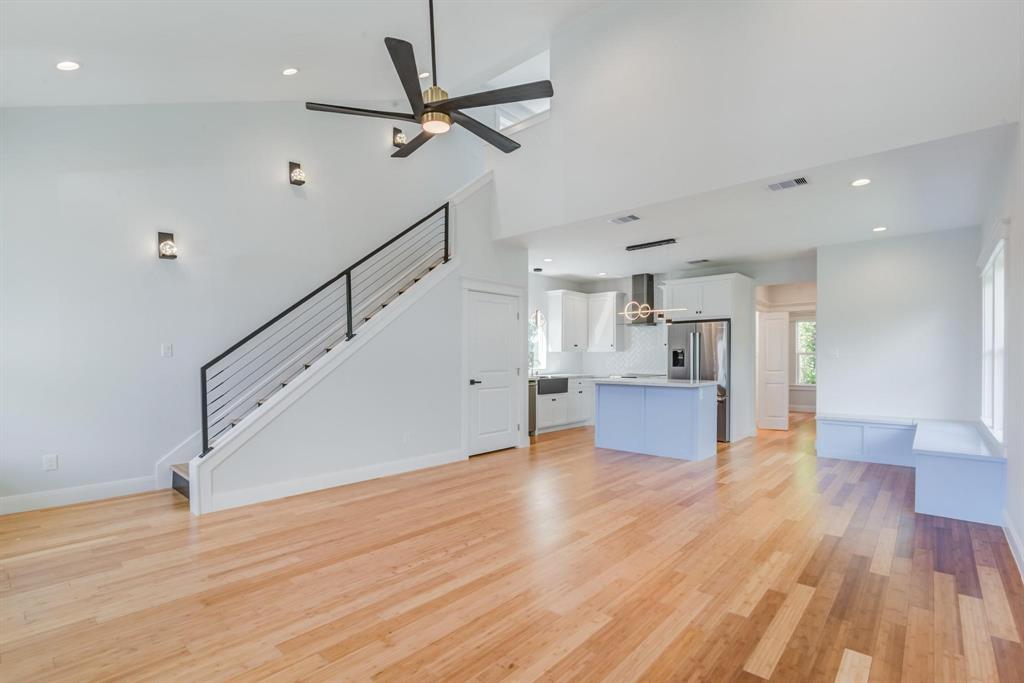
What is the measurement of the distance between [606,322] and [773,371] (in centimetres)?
312

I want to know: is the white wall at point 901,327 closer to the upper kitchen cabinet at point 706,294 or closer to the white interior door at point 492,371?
the upper kitchen cabinet at point 706,294

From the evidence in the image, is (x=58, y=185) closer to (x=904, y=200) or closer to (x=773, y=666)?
(x=773, y=666)

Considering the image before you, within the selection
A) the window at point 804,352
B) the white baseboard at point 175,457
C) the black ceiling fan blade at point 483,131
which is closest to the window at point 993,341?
the black ceiling fan blade at point 483,131

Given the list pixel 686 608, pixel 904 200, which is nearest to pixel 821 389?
pixel 904 200

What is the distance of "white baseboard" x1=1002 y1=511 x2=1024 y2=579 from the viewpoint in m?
2.93

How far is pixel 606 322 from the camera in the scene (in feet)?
30.4

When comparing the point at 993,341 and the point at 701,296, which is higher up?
the point at 701,296

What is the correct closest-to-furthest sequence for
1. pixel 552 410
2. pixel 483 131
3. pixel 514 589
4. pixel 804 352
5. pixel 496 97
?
pixel 514 589 < pixel 496 97 < pixel 483 131 < pixel 552 410 < pixel 804 352

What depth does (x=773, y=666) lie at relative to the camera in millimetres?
2033

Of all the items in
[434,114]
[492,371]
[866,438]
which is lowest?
[866,438]

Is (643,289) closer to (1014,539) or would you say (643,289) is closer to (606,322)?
(606,322)

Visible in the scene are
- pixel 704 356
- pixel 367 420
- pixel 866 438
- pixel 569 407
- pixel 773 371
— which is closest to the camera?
pixel 367 420

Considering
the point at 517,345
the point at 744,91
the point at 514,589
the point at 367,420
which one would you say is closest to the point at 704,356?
the point at 517,345

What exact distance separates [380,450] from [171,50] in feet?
12.9
